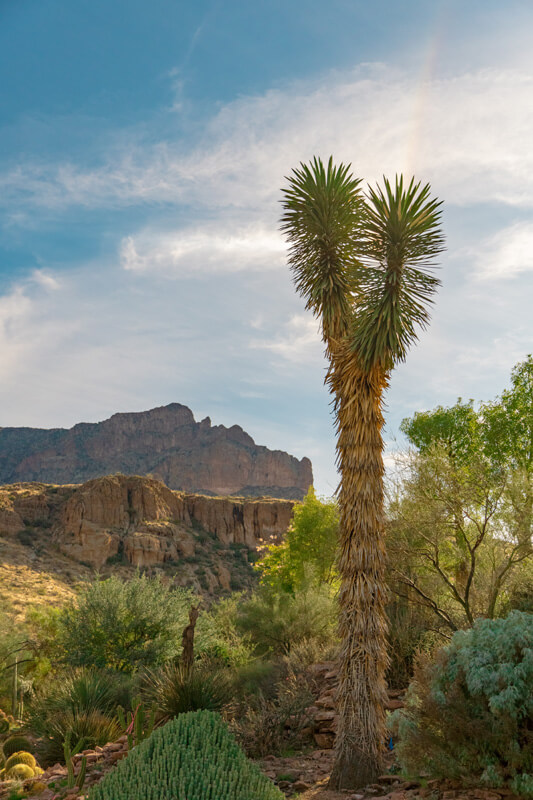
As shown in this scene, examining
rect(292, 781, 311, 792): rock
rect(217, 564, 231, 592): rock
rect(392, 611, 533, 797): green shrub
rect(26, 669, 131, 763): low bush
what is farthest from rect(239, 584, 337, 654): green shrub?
rect(217, 564, 231, 592): rock

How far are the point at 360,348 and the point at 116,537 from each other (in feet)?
170

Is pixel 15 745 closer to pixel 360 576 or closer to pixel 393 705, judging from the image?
pixel 393 705

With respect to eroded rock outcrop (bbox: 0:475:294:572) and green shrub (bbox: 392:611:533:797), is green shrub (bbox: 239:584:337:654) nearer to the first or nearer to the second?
green shrub (bbox: 392:611:533:797)

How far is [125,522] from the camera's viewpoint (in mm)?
61531

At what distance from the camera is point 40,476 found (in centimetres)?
12506

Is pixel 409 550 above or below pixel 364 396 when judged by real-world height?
below

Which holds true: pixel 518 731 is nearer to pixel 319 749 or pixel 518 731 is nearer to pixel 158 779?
pixel 158 779

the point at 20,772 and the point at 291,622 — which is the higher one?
the point at 291,622

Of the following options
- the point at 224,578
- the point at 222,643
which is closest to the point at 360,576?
the point at 222,643

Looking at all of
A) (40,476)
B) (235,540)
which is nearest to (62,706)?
(235,540)

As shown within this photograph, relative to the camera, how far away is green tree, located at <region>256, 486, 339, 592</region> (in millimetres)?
26672

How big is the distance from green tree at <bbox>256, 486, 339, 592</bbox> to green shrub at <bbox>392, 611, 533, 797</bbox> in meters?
19.9

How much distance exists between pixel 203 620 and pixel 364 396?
10975 mm

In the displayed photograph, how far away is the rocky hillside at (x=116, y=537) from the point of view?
139ft
